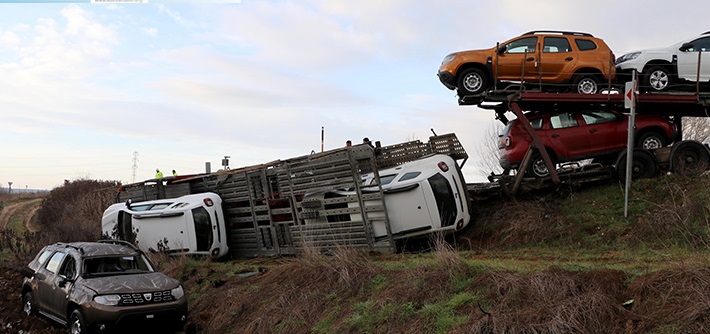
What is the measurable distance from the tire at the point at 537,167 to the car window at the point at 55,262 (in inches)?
401

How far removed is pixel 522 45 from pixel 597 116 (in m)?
2.47

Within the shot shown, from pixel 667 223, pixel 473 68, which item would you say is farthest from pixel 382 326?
pixel 473 68

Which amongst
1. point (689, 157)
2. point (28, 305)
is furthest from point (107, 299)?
point (689, 157)

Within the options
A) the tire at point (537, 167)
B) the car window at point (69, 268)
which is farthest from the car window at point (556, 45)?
the car window at point (69, 268)

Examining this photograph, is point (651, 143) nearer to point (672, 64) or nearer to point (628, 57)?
point (672, 64)

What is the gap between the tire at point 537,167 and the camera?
14555mm

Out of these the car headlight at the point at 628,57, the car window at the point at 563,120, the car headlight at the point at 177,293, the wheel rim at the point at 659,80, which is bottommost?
the car headlight at the point at 177,293

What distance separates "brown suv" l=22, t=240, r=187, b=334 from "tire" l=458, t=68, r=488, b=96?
27.9 feet

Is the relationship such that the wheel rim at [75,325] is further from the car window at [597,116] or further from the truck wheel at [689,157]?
the truck wheel at [689,157]

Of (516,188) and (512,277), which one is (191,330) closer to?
(512,277)

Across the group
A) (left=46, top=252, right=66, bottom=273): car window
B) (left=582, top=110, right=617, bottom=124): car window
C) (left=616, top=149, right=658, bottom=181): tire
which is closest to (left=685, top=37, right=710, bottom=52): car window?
(left=582, top=110, right=617, bottom=124): car window

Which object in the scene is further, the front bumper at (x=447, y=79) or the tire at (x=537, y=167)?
the front bumper at (x=447, y=79)

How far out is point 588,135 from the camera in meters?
14.3

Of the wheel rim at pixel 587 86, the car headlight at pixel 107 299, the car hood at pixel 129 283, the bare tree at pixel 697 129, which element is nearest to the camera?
the car headlight at pixel 107 299
